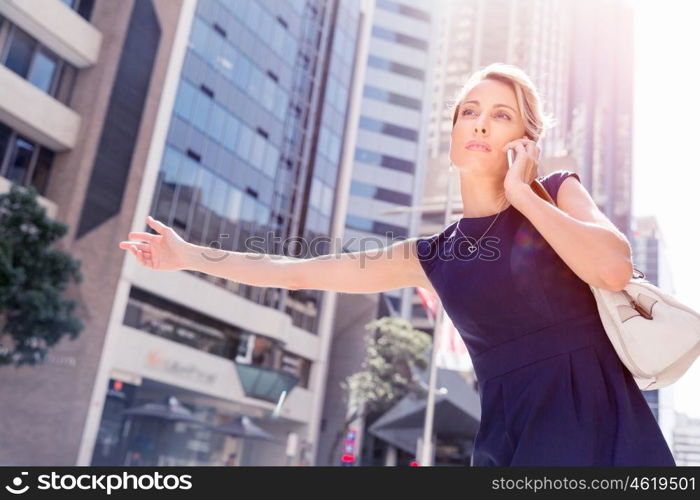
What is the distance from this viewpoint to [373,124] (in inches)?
2330

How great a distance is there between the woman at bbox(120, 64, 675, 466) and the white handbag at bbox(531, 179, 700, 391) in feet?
0.15

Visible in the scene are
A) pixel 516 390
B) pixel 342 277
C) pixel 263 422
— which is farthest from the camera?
pixel 263 422

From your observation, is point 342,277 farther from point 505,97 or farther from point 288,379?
point 288,379

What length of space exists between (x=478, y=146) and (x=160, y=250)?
0.97 metres

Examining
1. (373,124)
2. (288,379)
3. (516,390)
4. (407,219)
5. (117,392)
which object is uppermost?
(373,124)

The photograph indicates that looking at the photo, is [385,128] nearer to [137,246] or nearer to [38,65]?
[38,65]

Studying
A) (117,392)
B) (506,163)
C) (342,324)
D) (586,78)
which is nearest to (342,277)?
(506,163)

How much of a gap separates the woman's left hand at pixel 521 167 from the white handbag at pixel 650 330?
266 mm

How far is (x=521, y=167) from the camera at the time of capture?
1455 millimetres

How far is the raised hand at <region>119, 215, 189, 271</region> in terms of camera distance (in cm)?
192

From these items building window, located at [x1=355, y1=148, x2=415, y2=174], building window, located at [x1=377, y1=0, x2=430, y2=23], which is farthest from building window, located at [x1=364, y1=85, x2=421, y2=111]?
building window, located at [x1=377, y1=0, x2=430, y2=23]

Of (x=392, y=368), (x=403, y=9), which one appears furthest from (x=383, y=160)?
(x=392, y=368)

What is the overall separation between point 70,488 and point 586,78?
391 feet

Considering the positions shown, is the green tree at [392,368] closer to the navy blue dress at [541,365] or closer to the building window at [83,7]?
the building window at [83,7]
